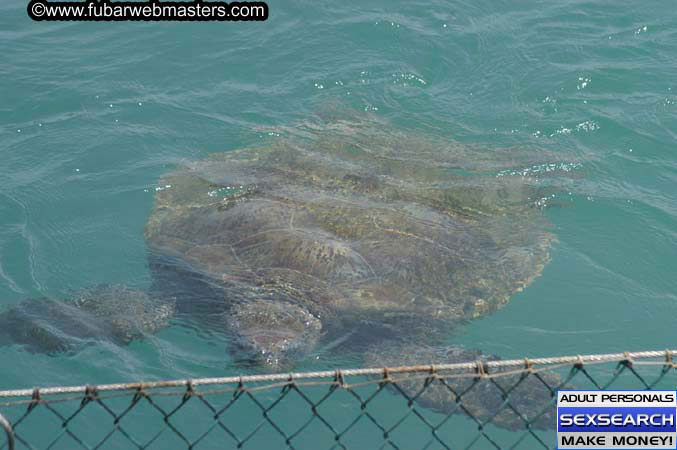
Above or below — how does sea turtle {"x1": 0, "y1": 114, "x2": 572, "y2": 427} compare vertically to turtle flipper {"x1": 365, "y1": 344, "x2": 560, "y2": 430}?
above

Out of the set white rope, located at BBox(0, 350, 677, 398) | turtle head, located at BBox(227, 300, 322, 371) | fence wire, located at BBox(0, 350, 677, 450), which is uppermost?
white rope, located at BBox(0, 350, 677, 398)

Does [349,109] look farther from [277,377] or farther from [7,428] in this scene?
[7,428]

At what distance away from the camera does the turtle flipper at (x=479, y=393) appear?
224 inches

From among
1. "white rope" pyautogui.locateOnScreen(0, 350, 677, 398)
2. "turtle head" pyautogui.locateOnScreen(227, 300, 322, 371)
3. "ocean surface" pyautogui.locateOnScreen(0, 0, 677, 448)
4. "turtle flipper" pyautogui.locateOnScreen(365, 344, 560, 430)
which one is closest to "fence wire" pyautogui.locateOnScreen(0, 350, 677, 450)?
"turtle flipper" pyautogui.locateOnScreen(365, 344, 560, 430)

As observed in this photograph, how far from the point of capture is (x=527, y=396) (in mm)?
5984

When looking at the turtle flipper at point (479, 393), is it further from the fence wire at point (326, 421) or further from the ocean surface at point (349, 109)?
the ocean surface at point (349, 109)

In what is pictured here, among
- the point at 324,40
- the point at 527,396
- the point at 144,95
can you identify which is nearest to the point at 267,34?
the point at 324,40

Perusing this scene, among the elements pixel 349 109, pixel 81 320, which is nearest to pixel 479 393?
pixel 81 320

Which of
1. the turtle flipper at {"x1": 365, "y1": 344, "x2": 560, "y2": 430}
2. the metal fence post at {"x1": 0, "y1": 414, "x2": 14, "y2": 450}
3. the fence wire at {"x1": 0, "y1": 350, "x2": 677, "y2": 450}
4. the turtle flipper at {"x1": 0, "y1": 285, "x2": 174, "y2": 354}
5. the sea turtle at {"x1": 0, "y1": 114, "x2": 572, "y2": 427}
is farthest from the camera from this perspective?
the sea turtle at {"x1": 0, "y1": 114, "x2": 572, "y2": 427}

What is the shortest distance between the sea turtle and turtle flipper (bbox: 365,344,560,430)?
0.04 meters

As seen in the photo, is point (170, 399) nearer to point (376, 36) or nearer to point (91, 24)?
point (376, 36)

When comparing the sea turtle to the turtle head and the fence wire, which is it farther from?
the fence wire

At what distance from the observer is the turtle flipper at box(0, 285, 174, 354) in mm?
6625

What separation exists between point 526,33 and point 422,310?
6.35 m
